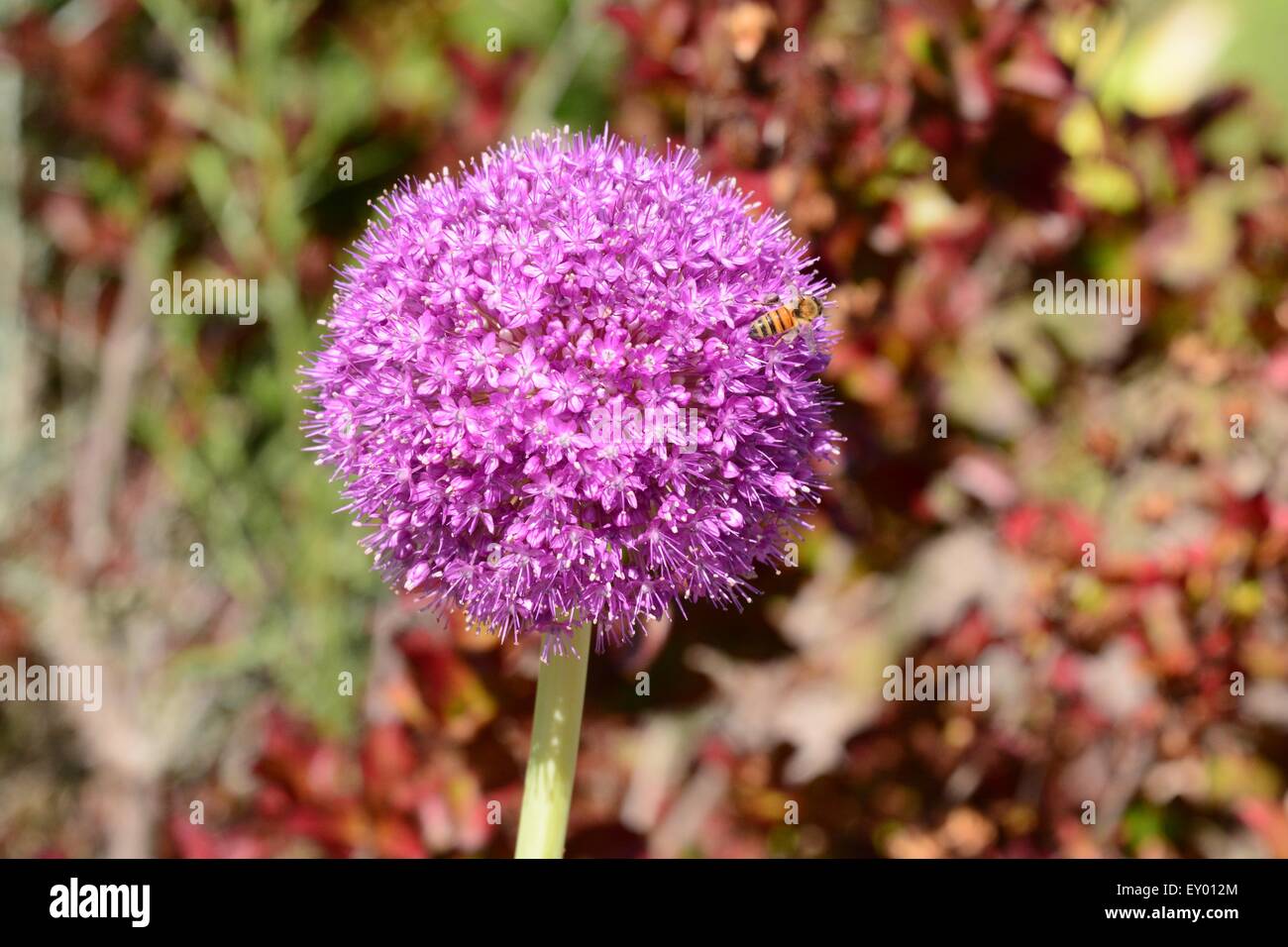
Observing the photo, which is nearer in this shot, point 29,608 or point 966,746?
point 966,746

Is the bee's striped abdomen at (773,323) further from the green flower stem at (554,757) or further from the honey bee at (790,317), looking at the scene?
the green flower stem at (554,757)

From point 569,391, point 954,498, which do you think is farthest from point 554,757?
point 954,498

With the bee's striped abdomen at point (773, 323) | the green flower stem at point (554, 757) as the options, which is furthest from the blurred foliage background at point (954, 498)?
the bee's striped abdomen at point (773, 323)

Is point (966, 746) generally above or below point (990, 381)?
below

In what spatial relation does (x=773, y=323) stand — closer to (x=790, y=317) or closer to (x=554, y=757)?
(x=790, y=317)

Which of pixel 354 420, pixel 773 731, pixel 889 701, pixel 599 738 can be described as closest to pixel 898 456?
pixel 889 701
